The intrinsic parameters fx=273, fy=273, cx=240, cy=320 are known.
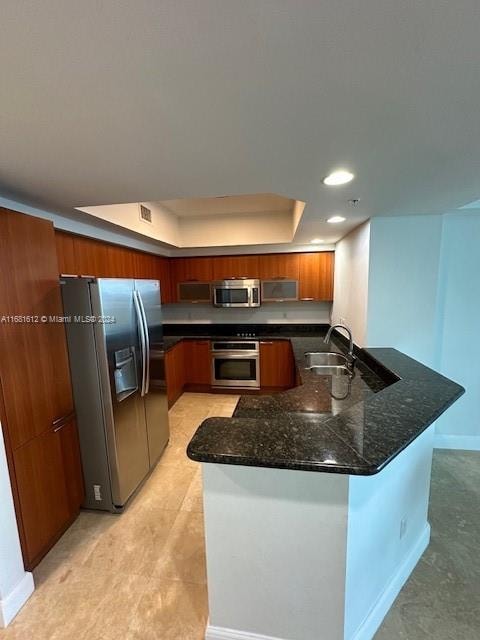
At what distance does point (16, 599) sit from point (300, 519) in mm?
1613

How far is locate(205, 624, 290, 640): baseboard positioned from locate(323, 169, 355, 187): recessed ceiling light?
7.13 feet

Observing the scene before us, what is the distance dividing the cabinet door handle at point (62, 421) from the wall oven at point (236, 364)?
237cm

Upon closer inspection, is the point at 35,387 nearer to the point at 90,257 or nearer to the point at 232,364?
the point at 90,257

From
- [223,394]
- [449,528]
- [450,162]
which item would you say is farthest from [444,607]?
[223,394]

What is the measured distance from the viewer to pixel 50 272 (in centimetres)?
180

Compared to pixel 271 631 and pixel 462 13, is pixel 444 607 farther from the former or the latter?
pixel 462 13

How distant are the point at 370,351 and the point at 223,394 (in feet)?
8.22

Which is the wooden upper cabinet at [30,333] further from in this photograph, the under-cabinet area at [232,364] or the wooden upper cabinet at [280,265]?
the wooden upper cabinet at [280,265]

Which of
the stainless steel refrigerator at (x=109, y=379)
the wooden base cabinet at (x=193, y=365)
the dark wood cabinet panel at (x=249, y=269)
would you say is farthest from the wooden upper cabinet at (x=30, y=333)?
the wooden base cabinet at (x=193, y=365)

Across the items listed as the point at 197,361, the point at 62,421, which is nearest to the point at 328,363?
the point at 197,361

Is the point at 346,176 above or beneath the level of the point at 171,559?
above

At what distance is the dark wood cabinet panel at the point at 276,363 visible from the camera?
4.07 meters

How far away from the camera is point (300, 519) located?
1.09 metres

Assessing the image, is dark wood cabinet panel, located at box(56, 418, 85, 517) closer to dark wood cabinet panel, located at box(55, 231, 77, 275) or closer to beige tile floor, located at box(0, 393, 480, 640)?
beige tile floor, located at box(0, 393, 480, 640)
